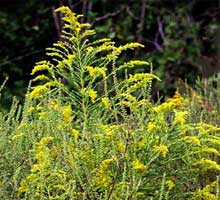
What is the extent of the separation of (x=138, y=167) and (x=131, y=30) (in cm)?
532

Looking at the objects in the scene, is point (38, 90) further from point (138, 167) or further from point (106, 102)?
point (138, 167)

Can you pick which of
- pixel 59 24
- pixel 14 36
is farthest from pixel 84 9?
pixel 14 36

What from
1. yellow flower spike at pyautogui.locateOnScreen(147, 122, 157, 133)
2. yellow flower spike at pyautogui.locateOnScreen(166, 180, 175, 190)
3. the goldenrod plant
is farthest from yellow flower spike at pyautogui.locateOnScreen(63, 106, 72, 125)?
yellow flower spike at pyautogui.locateOnScreen(166, 180, 175, 190)

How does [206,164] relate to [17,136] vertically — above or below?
below

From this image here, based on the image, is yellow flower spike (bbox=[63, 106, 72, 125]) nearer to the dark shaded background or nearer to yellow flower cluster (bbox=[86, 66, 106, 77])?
yellow flower cluster (bbox=[86, 66, 106, 77])

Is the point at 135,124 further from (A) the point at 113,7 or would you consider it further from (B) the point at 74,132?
(A) the point at 113,7

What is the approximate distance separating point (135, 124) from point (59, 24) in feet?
16.7

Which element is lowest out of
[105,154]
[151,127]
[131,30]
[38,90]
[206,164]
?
[131,30]

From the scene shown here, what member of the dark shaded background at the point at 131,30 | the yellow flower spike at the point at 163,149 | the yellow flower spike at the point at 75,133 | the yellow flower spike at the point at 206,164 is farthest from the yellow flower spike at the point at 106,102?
the dark shaded background at the point at 131,30

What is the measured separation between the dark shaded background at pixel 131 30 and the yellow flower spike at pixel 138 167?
15.8ft

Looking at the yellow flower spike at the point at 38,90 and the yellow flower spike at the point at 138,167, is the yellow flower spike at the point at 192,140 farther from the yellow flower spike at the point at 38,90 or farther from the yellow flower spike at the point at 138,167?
the yellow flower spike at the point at 38,90

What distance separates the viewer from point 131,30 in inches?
291

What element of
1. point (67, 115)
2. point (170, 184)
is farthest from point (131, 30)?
point (170, 184)

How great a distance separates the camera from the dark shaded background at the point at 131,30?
7.11 m
